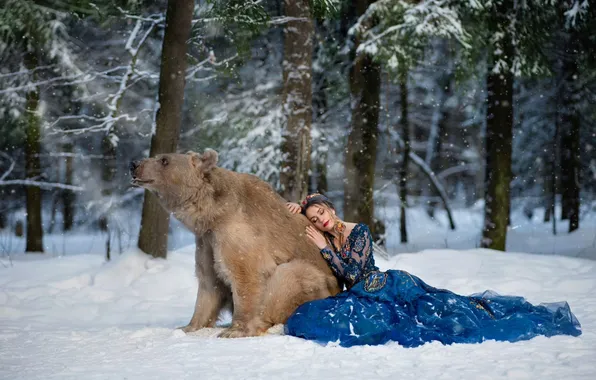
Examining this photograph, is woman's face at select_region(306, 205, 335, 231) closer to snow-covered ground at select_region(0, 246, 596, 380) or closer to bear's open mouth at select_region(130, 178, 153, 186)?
snow-covered ground at select_region(0, 246, 596, 380)

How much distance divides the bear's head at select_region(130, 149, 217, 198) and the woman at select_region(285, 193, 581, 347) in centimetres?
153

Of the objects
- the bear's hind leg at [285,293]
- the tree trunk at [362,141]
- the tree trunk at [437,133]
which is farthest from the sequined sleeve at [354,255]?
the tree trunk at [437,133]

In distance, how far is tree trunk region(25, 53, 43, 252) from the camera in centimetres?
1352

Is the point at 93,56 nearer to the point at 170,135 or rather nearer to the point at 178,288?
the point at 170,135

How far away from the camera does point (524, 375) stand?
13.0ft

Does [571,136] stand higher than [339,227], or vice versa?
[571,136]

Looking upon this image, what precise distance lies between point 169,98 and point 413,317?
18.0 ft

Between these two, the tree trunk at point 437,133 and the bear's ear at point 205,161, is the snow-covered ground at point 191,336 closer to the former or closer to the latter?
the bear's ear at point 205,161

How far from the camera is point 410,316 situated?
538 cm

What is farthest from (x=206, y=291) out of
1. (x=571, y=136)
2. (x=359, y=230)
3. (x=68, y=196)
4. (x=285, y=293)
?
(x=68, y=196)

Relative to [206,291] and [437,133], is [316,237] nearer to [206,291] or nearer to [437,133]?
[206,291]

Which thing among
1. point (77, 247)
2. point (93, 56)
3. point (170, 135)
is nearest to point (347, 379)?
point (170, 135)

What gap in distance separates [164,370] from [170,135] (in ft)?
18.0

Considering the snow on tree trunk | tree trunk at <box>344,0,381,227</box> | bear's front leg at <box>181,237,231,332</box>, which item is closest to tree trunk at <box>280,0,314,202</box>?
tree trunk at <box>344,0,381,227</box>
